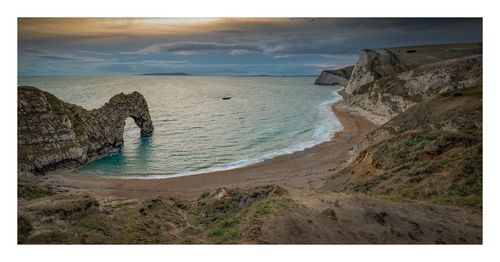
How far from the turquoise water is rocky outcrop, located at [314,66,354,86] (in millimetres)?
79566

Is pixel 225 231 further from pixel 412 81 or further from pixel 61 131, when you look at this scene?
pixel 412 81

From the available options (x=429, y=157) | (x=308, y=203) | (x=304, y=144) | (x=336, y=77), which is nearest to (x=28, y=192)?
(x=308, y=203)

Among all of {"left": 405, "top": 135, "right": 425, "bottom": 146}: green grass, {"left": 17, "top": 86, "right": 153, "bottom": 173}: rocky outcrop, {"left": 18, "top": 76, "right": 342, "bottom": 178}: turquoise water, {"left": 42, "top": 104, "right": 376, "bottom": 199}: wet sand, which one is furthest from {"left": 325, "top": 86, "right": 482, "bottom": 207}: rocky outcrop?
{"left": 17, "top": 86, "right": 153, "bottom": 173}: rocky outcrop

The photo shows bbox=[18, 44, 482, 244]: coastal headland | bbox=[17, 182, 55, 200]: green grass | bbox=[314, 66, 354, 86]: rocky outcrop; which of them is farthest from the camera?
bbox=[314, 66, 354, 86]: rocky outcrop

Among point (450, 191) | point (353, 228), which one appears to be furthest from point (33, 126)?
point (450, 191)

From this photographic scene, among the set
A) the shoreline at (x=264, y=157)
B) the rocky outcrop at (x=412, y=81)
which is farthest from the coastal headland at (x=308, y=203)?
the rocky outcrop at (x=412, y=81)

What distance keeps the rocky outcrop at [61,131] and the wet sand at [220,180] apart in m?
1.52

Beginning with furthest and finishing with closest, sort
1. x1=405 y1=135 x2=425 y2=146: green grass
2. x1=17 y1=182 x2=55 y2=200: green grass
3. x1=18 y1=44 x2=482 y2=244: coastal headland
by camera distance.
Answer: x1=405 y1=135 x2=425 y2=146: green grass → x1=17 y1=182 x2=55 y2=200: green grass → x1=18 y1=44 x2=482 y2=244: coastal headland

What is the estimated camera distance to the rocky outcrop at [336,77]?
5264 inches

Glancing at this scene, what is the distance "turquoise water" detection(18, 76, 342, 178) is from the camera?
23.5 meters

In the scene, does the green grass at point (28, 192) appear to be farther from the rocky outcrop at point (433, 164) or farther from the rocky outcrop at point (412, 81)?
the rocky outcrop at point (412, 81)

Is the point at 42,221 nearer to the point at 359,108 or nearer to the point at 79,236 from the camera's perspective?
the point at 79,236

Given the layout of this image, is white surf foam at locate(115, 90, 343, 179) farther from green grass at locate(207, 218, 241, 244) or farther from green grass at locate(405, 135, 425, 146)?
green grass at locate(207, 218, 241, 244)

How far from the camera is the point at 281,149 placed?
34.2 m
